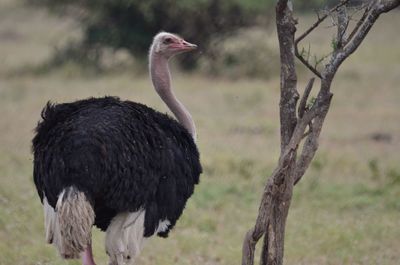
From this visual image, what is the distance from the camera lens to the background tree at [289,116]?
5.51 meters

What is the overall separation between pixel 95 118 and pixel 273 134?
23.4ft

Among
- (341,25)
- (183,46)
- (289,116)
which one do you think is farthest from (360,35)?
(183,46)

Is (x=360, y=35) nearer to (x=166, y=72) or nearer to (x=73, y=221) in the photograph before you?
(x=166, y=72)

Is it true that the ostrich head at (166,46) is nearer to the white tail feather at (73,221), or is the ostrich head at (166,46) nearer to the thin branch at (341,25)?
the thin branch at (341,25)

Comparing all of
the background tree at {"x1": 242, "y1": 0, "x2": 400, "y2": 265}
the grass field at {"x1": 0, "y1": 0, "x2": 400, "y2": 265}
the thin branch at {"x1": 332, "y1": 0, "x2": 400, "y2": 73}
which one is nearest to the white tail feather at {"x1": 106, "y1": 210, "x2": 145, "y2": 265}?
the background tree at {"x1": 242, "y1": 0, "x2": 400, "y2": 265}

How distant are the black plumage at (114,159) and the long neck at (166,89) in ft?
1.69

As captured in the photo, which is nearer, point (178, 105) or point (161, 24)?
point (178, 105)

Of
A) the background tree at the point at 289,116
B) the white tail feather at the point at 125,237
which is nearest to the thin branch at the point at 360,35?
the background tree at the point at 289,116

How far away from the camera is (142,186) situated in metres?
5.38

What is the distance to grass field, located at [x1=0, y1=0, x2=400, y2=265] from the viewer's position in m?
7.58

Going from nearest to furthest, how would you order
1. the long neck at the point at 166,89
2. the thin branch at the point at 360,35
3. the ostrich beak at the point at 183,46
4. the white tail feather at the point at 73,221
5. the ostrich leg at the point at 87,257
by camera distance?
1. the white tail feather at the point at 73,221
2. the ostrich leg at the point at 87,257
3. the thin branch at the point at 360,35
4. the long neck at the point at 166,89
5. the ostrich beak at the point at 183,46

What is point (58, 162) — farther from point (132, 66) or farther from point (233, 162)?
point (132, 66)

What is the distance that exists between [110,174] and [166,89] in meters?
1.49

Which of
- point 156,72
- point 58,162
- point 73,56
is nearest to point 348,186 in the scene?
point 156,72
